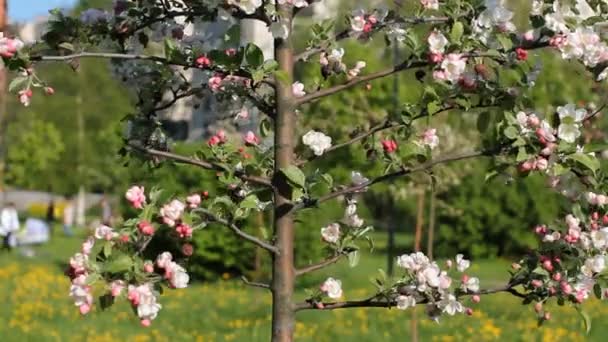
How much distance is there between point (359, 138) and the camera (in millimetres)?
4059


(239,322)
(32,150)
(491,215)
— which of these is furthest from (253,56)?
(32,150)

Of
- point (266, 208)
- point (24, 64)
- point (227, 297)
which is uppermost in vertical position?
point (227, 297)

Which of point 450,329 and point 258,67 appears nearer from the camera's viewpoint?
point 258,67

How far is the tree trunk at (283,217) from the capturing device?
153 inches

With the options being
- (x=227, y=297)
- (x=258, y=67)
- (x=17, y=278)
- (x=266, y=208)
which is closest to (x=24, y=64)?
(x=258, y=67)

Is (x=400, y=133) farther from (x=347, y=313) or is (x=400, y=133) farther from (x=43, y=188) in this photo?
(x=43, y=188)

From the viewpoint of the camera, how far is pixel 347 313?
13.1 metres

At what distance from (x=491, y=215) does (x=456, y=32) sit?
2290cm

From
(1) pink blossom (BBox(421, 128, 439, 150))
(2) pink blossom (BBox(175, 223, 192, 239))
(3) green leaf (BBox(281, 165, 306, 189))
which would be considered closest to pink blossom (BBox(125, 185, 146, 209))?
(2) pink blossom (BBox(175, 223, 192, 239))

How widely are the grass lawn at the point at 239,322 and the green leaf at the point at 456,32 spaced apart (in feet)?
23.9

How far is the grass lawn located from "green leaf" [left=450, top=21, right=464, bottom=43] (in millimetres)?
7294

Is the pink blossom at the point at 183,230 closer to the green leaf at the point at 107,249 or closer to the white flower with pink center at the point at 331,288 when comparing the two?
the green leaf at the point at 107,249

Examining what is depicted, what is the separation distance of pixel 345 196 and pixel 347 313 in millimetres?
9074

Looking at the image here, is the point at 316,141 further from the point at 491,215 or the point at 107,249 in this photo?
the point at 491,215
